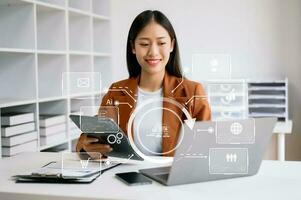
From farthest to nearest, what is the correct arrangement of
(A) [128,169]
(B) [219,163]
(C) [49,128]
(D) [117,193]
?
1. (C) [49,128]
2. (A) [128,169]
3. (B) [219,163]
4. (D) [117,193]

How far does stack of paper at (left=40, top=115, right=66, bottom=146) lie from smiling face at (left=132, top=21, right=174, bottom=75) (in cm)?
61

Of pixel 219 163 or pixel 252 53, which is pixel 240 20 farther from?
pixel 219 163

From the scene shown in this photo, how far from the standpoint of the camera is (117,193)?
848mm

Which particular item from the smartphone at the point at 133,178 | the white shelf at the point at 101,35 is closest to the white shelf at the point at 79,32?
the white shelf at the point at 101,35

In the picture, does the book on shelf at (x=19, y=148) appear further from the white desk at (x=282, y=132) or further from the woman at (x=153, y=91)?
the white desk at (x=282, y=132)

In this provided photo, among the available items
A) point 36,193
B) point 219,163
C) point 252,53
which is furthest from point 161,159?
point 252,53

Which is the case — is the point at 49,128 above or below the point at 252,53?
below

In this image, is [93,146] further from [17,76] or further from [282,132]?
[17,76]

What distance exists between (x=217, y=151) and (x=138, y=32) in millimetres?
396

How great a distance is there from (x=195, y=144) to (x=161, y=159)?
0.25 meters

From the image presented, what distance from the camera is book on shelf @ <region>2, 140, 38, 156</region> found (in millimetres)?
1723

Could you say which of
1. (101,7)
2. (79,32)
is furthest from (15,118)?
(101,7)

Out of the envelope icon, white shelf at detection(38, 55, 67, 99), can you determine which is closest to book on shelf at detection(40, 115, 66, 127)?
white shelf at detection(38, 55, 67, 99)

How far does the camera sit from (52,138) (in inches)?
69.8
